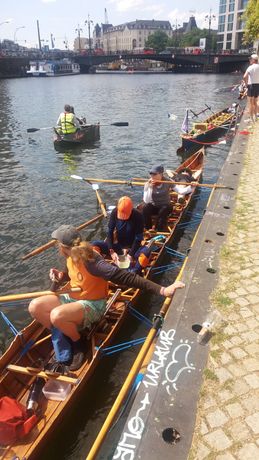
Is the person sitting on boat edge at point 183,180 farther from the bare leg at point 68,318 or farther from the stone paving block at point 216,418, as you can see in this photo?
the stone paving block at point 216,418

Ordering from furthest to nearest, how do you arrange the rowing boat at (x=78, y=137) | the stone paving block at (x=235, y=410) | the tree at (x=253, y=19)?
the tree at (x=253, y=19)
the rowing boat at (x=78, y=137)
the stone paving block at (x=235, y=410)

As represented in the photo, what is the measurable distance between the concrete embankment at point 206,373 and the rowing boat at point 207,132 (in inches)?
542

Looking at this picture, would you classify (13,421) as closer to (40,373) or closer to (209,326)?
(40,373)

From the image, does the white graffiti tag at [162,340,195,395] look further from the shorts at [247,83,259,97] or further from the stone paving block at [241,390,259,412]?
the shorts at [247,83,259,97]

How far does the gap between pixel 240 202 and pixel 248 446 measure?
7.21m

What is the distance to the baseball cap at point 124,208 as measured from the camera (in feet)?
25.1

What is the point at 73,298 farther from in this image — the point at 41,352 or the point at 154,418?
the point at 154,418

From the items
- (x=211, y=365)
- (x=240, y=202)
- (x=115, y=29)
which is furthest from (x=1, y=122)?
(x=115, y=29)

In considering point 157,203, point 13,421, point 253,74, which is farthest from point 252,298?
point 253,74

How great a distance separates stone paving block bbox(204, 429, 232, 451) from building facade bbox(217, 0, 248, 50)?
407 feet

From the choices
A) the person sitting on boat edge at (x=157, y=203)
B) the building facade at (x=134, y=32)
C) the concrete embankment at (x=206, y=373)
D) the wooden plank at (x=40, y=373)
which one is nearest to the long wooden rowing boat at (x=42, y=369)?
the wooden plank at (x=40, y=373)

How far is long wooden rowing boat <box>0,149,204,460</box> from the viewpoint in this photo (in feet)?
15.3

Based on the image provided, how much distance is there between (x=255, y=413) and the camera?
405 centimetres

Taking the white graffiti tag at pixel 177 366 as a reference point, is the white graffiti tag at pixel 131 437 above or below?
below
